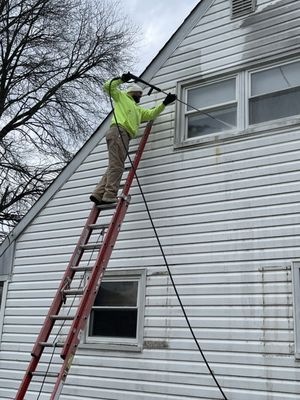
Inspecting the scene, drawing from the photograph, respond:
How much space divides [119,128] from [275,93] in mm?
2098

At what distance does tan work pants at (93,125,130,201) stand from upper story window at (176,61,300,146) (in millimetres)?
792

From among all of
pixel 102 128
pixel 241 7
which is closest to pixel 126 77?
pixel 102 128

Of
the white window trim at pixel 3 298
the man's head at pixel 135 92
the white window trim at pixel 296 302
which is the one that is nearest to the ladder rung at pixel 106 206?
the man's head at pixel 135 92

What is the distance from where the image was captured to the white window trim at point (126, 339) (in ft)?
22.1

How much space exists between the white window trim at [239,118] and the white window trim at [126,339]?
185cm

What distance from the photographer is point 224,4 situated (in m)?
7.50

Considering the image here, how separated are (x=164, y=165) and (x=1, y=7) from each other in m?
14.4

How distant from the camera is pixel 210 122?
7258 millimetres

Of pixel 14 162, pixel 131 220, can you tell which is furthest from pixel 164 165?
pixel 14 162

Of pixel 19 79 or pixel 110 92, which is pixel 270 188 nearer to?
pixel 110 92

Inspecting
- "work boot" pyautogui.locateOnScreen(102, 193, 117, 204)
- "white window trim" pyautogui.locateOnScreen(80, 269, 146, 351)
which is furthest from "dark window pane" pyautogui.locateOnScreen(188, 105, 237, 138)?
"white window trim" pyautogui.locateOnScreen(80, 269, 146, 351)

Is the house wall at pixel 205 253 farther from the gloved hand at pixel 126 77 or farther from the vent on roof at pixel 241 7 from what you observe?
the gloved hand at pixel 126 77

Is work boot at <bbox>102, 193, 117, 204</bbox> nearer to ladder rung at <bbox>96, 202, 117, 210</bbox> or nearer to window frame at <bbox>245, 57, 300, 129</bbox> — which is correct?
ladder rung at <bbox>96, 202, 117, 210</bbox>

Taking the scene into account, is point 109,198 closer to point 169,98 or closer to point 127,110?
point 127,110
